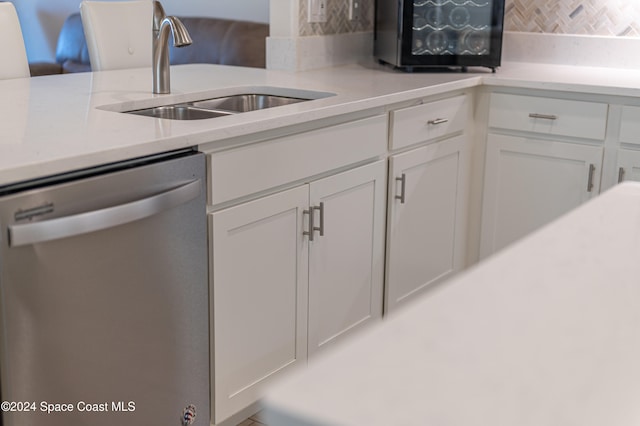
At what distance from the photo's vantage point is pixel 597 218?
3.43 feet

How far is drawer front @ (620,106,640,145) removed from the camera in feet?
8.93

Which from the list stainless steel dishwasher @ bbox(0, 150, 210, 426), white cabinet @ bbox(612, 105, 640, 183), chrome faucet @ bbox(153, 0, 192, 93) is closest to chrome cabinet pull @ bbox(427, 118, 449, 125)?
white cabinet @ bbox(612, 105, 640, 183)

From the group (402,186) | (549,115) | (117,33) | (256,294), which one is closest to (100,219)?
(256,294)

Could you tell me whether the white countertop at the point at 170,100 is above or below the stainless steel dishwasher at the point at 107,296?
above

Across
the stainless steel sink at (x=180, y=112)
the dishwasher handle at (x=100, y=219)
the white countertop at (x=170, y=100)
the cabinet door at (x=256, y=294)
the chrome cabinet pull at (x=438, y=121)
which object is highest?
the white countertop at (x=170, y=100)

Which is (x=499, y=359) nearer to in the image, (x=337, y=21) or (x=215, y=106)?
(x=215, y=106)

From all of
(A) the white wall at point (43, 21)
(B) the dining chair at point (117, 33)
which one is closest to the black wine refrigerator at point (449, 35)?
(B) the dining chair at point (117, 33)

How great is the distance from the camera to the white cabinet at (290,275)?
2.06 m

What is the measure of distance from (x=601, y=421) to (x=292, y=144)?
5.44ft

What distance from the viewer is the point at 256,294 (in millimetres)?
2146

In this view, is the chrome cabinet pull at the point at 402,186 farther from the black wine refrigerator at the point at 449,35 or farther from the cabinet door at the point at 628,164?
the cabinet door at the point at 628,164

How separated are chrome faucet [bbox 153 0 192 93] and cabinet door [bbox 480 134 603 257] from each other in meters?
1.28

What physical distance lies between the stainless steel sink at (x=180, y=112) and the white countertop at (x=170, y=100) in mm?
26

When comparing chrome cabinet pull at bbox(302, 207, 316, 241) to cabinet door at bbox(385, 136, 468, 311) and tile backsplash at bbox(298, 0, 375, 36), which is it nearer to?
cabinet door at bbox(385, 136, 468, 311)
